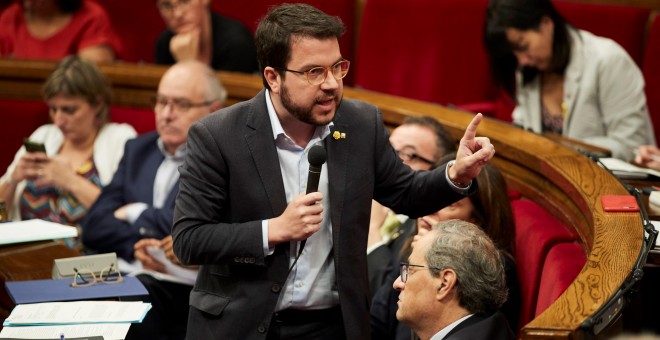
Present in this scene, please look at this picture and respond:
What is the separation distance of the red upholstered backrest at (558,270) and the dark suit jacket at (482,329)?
0.47 feet

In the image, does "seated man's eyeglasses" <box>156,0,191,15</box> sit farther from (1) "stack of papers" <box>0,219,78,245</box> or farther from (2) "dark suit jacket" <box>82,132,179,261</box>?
(1) "stack of papers" <box>0,219,78,245</box>

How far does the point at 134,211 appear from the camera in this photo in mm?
2494

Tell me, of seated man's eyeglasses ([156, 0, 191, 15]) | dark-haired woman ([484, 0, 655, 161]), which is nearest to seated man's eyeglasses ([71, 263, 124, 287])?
dark-haired woman ([484, 0, 655, 161])

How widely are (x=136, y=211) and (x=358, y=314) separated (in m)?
1.03

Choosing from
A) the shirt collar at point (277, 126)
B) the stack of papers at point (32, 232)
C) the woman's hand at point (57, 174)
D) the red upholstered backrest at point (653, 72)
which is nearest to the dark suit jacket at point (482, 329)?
the shirt collar at point (277, 126)

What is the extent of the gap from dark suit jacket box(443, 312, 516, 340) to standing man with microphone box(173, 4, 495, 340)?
0.66ft

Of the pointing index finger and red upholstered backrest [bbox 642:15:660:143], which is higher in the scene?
the pointing index finger

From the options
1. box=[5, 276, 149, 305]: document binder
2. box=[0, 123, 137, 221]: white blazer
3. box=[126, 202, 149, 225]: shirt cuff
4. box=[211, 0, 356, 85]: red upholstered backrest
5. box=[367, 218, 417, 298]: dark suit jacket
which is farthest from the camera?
box=[211, 0, 356, 85]: red upholstered backrest

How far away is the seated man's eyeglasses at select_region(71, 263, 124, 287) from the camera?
71.9 inches

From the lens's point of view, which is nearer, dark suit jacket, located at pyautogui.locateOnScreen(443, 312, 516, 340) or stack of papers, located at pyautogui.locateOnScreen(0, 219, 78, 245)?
dark suit jacket, located at pyautogui.locateOnScreen(443, 312, 516, 340)

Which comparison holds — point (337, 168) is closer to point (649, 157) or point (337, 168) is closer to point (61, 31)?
point (649, 157)

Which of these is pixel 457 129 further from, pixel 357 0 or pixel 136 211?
pixel 357 0

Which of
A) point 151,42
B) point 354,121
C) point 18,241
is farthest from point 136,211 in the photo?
point 151,42

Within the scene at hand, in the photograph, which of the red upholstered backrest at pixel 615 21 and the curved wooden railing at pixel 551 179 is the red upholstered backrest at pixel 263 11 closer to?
the curved wooden railing at pixel 551 179
